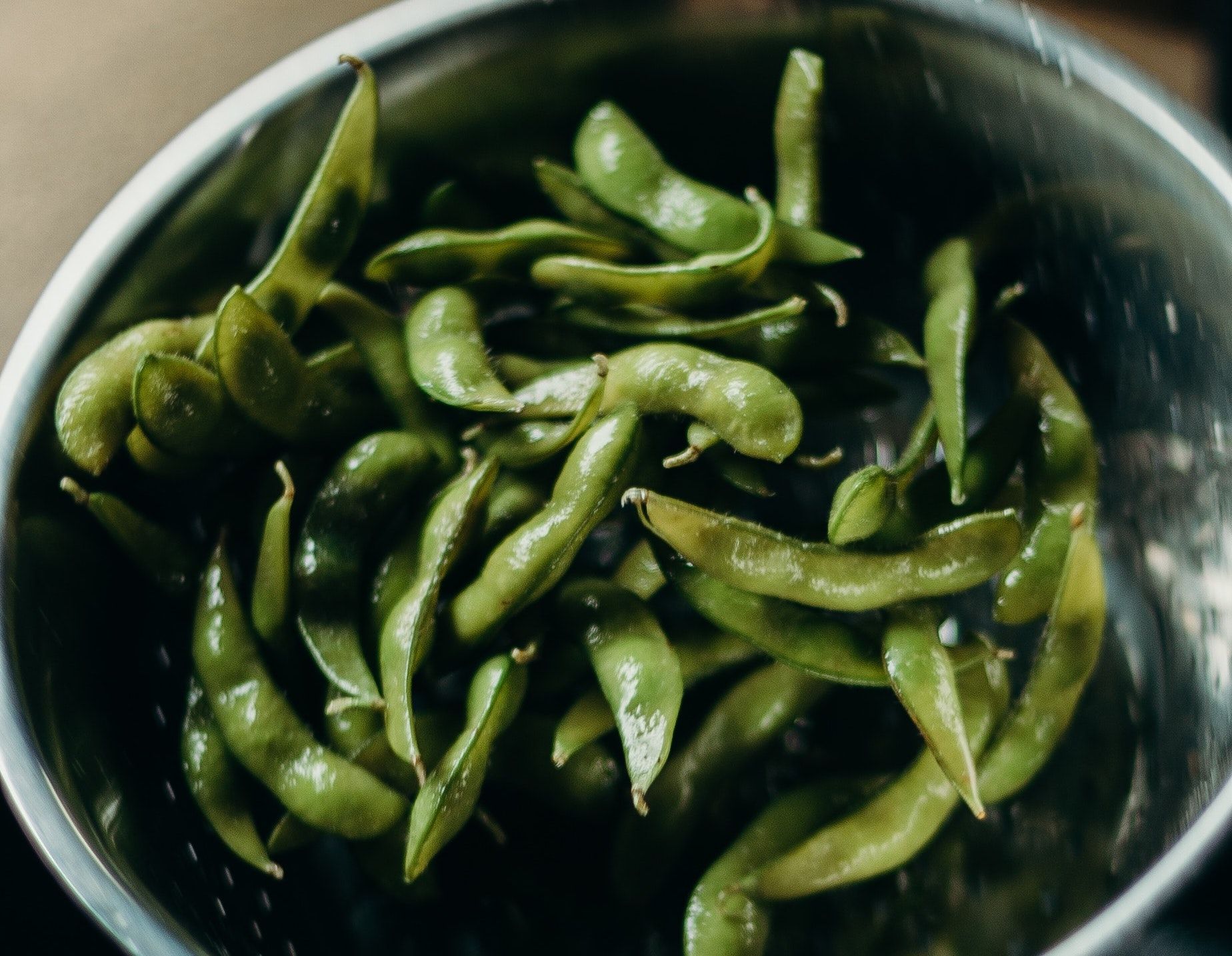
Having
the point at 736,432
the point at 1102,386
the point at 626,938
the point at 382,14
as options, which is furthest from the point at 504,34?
the point at 626,938

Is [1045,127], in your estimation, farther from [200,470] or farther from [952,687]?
[200,470]

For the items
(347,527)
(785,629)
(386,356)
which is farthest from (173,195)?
(785,629)

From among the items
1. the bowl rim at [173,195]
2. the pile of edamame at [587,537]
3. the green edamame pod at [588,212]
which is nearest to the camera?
the bowl rim at [173,195]

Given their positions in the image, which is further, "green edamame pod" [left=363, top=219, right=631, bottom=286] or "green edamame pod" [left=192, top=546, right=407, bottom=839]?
"green edamame pod" [left=363, top=219, right=631, bottom=286]

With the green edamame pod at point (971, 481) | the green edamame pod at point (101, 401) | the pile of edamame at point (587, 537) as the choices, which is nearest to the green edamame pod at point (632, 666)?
the pile of edamame at point (587, 537)

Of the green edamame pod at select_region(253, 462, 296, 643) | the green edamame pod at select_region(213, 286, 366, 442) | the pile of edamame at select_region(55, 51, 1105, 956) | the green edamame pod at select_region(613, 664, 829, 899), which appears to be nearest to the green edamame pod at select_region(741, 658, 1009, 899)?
the pile of edamame at select_region(55, 51, 1105, 956)

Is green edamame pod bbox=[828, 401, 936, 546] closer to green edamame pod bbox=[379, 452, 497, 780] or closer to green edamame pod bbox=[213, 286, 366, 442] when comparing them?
green edamame pod bbox=[379, 452, 497, 780]

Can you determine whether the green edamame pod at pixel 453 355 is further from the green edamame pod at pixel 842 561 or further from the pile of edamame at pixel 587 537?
the green edamame pod at pixel 842 561
